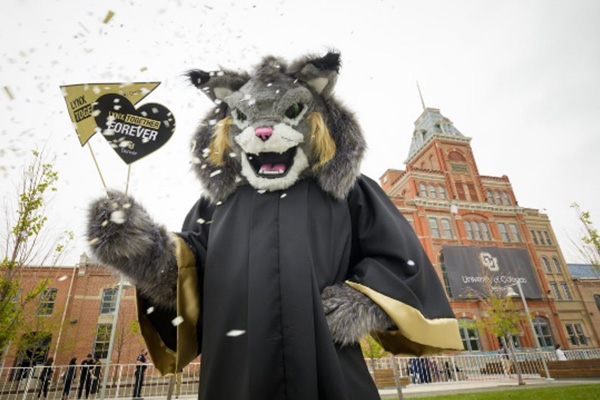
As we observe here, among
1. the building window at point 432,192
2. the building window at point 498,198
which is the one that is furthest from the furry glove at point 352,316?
the building window at point 498,198

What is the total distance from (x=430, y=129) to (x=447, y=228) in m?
11.5

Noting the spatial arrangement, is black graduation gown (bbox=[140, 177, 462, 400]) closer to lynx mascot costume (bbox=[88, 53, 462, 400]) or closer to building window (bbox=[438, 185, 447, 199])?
lynx mascot costume (bbox=[88, 53, 462, 400])

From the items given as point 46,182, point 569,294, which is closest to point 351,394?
point 46,182

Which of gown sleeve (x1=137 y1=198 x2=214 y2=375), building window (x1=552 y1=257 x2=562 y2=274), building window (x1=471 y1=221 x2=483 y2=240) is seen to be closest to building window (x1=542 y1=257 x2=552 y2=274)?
building window (x1=552 y1=257 x2=562 y2=274)

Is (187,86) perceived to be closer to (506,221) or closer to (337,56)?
(337,56)

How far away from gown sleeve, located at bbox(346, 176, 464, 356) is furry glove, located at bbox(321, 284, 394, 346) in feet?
0.16

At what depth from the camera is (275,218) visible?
183cm

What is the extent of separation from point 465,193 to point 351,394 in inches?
1301

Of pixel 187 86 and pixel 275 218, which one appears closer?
pixel 275 218

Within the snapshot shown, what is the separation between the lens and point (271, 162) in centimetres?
203

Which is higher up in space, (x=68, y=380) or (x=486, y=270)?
(x=486, y=270)

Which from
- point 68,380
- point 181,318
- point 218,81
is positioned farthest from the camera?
point 68,380

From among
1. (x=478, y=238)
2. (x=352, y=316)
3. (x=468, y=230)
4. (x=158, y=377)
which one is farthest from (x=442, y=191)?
(x=352, y=316)

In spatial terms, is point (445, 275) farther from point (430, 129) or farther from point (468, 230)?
point (430, 129)
